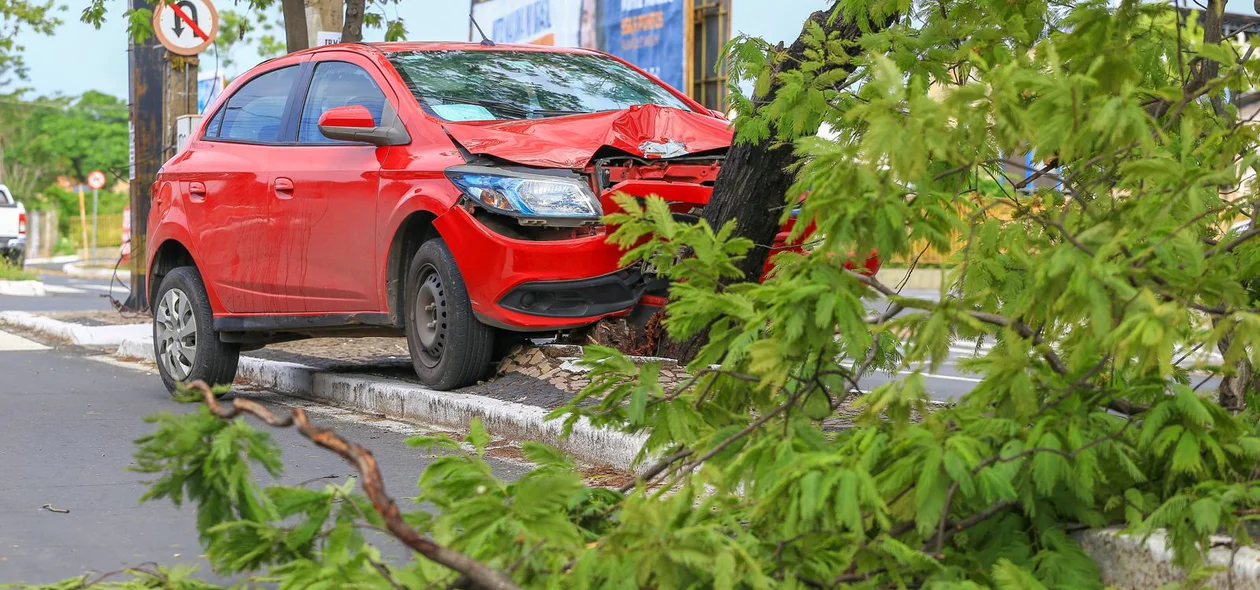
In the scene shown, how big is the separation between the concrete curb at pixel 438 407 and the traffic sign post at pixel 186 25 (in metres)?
5.13

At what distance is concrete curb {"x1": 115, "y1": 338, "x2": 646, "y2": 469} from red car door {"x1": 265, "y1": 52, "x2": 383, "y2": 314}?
45 centimetres

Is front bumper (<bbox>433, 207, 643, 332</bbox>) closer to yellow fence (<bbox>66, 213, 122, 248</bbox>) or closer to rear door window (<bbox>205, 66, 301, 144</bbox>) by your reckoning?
rear door window (<bbox>205, 66, 301, 144</bbox>)

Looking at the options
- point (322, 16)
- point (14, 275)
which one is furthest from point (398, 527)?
point (14, 275)

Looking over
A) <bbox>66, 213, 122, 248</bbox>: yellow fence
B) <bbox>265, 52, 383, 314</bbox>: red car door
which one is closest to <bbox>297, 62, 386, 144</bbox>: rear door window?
<bbox>265, 52, 383, 314</bbox>: red car door

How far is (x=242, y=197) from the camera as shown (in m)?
7.69

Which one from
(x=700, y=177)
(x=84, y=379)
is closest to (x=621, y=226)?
(x=700, y=177)

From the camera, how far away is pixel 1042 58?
3584mm

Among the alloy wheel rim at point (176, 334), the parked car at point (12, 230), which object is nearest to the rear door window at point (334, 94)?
the alloy wheel rim at point (176, 334)

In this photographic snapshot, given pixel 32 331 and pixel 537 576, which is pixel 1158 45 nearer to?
pixel 537 576

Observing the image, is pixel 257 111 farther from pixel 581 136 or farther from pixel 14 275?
pixel 14 275

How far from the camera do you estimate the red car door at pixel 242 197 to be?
7582mm

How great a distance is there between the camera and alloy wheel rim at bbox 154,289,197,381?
26.2 ft

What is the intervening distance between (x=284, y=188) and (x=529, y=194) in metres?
1.66

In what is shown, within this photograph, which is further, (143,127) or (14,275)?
(14,275)
